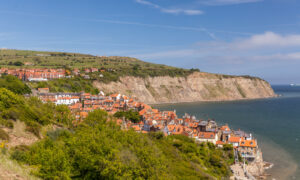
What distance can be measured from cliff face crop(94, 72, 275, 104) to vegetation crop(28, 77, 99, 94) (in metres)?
10.2

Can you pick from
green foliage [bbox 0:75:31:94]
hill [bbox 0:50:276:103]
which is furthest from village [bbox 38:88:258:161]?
hill [bbox 0:50:276:103]

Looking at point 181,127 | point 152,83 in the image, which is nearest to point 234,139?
point 181,127

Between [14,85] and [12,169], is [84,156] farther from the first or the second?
[14,85]

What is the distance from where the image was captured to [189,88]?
16100 centimetres

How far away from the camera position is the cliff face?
443 feet

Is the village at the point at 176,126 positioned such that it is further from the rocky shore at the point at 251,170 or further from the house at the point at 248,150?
the rocky shore at the point at 251,170

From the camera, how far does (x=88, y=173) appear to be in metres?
18.6

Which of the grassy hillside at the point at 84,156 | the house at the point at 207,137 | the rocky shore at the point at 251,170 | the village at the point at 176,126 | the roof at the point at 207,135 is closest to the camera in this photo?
the grassy hillside at the point at 84,156

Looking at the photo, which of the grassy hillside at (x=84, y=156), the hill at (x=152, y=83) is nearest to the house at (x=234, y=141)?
the grassy hillside at (x=84, y=156)

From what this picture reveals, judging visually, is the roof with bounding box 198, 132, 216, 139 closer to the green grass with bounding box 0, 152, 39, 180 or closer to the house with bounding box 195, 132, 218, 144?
the house with bounding box 195, 132, 218, 144

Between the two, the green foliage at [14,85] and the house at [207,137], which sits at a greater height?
the green foliage at [14,85]

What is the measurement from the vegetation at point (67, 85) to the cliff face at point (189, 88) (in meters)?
10.2

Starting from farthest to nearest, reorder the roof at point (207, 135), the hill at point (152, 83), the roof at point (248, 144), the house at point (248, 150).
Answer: the hill at point (152, 83), the roof at point (207, 135), the roof at point (248, 144), the house at point (248, 150)

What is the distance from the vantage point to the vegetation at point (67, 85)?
85.7m
